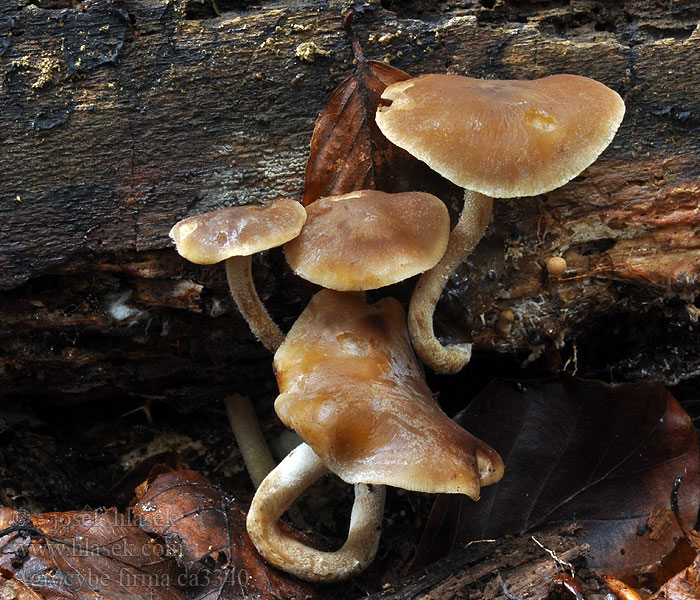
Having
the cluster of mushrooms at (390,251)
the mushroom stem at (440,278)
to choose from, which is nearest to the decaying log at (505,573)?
the cluster of mushrooms at (390,251)

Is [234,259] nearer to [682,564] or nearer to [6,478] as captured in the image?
[6,478]

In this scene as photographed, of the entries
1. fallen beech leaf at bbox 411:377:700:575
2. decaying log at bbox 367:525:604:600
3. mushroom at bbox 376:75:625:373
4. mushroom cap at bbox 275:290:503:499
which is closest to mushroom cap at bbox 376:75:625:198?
mushroom at bbox 376:75:625:373

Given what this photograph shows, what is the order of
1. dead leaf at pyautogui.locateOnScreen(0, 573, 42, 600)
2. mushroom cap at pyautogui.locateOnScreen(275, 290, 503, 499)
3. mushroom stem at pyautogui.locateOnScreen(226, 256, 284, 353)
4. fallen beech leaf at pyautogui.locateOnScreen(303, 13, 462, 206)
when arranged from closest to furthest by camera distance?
1. mushroom cap at pyautogui.locateOnScreen(275, 290, 503, 499)
2. dead leaf at pyautogui.locateOnScreen(0, 573, 42, 600)
3. mushroom stem at pyautogui.locateOnScreen(226, 256, 284, 353)
4. fallen beech leaf at pyautogui.locateOnScreen(303, 13, 462, 206)

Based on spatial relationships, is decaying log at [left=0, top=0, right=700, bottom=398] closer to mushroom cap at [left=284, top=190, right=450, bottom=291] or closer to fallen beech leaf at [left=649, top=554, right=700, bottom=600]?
mushroom cap at [left=284, top=190, right=450, bottom=291]

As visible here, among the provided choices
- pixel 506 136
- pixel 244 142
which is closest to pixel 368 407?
pixel 506 136

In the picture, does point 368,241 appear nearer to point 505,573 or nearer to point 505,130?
point 505,130

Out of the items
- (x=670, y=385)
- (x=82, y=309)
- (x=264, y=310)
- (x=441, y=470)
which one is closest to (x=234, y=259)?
(x=264, y=310)

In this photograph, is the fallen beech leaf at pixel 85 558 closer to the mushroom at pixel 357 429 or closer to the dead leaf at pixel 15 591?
the dead leaf at pixel 15 591

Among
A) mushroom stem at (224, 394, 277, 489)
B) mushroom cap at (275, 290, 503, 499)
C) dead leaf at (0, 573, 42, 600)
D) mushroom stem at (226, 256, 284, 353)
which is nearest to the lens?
mushroom cap at (275, 290, 503, 499)
